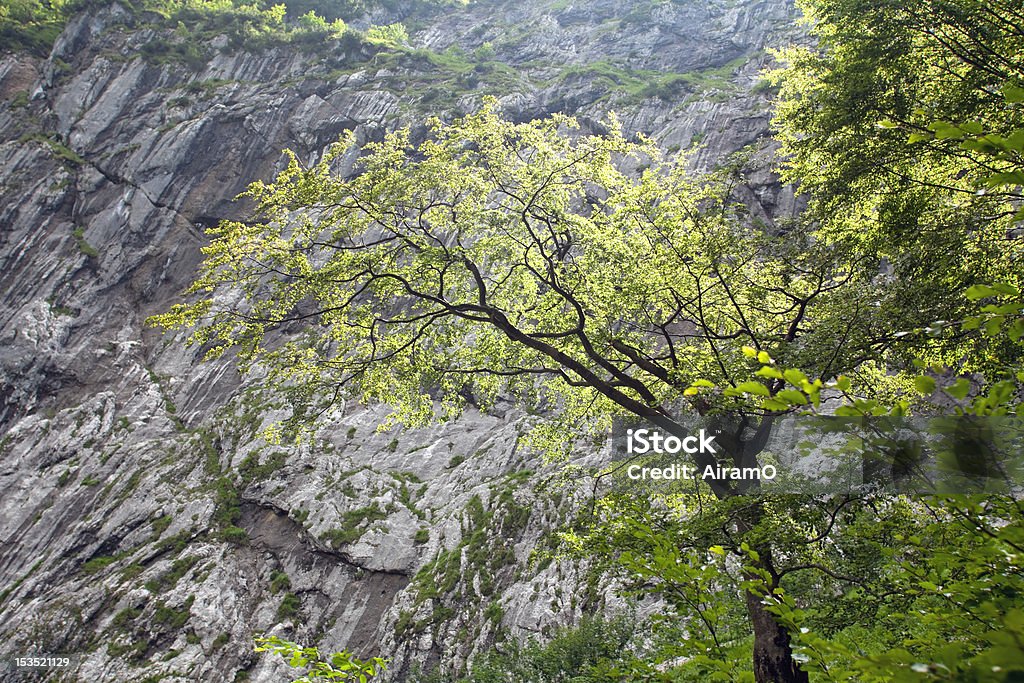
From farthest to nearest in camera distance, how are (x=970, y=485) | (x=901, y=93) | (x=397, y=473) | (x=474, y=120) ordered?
(x=397, y=473) < (x=474, y=120) < (x=901, y=93) < (x=970, y=485)

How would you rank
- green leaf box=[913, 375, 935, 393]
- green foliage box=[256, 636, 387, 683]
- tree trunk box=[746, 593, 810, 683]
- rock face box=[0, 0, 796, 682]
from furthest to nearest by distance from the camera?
rock face box=[0, 0, 796, 682]
tree trunk box=[746, 593, 810, 683]
green foliage box=[256, 636, 387, 683]
green leaf box=[913, 375, 935, 393]

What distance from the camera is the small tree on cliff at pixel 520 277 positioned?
9141mm

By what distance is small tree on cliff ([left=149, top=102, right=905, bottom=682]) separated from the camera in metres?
9.14

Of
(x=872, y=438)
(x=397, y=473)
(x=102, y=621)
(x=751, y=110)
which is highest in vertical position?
(x=751, y=110)

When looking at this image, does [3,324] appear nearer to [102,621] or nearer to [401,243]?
[102,621]

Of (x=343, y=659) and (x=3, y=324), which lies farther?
(x=3, y=324)

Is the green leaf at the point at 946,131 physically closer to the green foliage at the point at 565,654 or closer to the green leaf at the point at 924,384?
the green leaf at the point at 924,384

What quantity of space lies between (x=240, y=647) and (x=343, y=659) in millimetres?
22818

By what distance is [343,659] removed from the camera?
12.1 ft

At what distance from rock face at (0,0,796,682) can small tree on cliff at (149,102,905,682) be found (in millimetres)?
2019

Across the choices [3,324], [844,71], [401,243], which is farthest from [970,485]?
[3,324]

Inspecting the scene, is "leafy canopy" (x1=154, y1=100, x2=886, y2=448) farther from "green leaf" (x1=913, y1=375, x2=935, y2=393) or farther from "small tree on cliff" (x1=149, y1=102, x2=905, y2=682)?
"green leaf" (x1=913, y1=375, x2=935, y2=393)

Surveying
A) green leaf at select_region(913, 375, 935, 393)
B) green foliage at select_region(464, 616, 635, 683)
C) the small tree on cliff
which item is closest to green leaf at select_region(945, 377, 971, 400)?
green leaf at select_region(913, 375, 935, 393)

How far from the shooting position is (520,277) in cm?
1168
